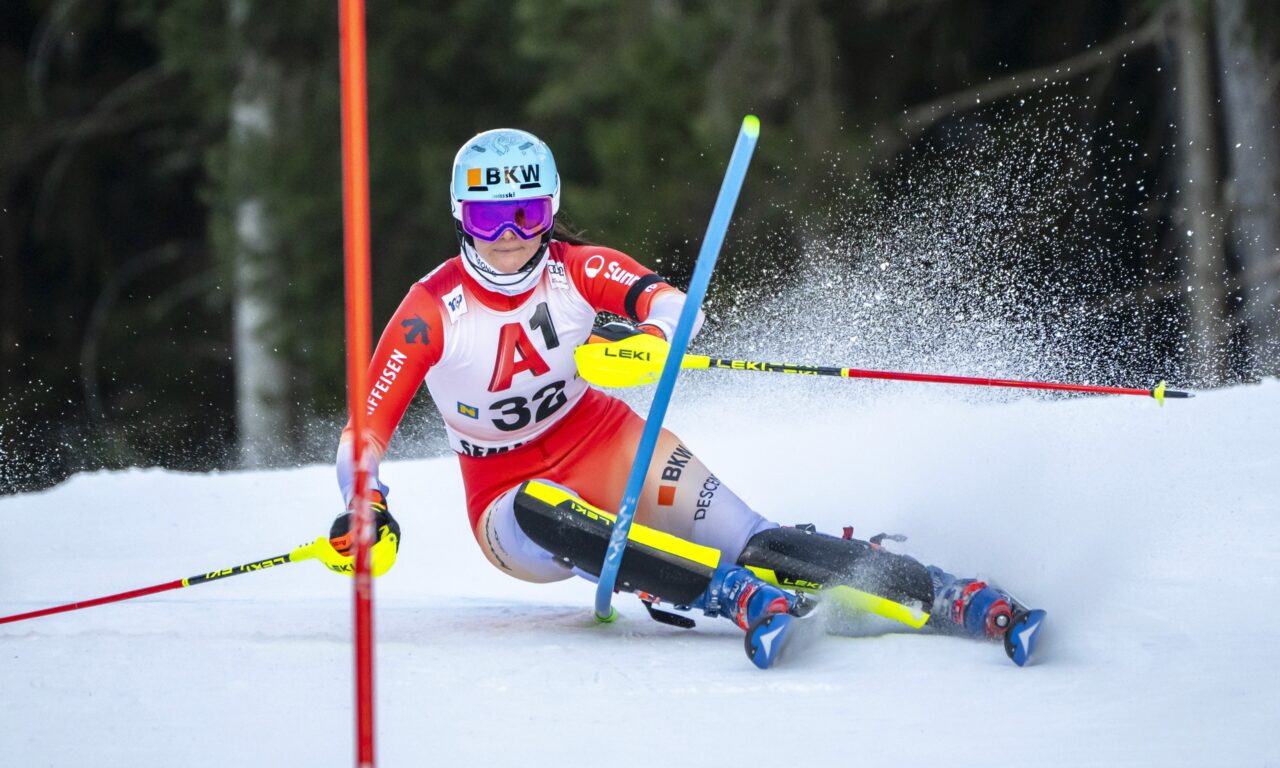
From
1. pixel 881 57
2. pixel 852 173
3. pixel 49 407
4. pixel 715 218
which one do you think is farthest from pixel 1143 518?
pixel 49 407

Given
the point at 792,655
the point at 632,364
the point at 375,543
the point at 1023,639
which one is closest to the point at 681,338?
the point at 632,364

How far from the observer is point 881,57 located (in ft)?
44.7

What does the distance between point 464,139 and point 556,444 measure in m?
10.5

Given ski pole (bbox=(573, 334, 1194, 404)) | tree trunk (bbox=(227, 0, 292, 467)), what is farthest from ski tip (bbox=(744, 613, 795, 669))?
tree trunk (bbox=(227, 0, 292, 467))

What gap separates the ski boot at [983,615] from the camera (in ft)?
12.1

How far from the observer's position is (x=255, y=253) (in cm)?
1412

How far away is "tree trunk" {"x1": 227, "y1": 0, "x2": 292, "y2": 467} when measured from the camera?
1409 centimetres

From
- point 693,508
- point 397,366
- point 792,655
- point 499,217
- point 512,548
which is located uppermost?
point 499,217

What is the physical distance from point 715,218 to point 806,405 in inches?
127

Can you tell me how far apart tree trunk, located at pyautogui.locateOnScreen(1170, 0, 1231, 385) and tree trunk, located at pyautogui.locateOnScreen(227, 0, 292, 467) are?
725 cm

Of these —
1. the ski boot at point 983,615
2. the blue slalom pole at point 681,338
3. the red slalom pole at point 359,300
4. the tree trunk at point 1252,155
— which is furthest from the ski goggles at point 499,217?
the tree trunk at point 1252,155

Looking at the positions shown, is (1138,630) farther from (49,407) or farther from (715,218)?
(49,407)

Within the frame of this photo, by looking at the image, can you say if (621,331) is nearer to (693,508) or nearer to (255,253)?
(693,508)

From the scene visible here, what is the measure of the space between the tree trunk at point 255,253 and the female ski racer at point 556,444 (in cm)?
954
